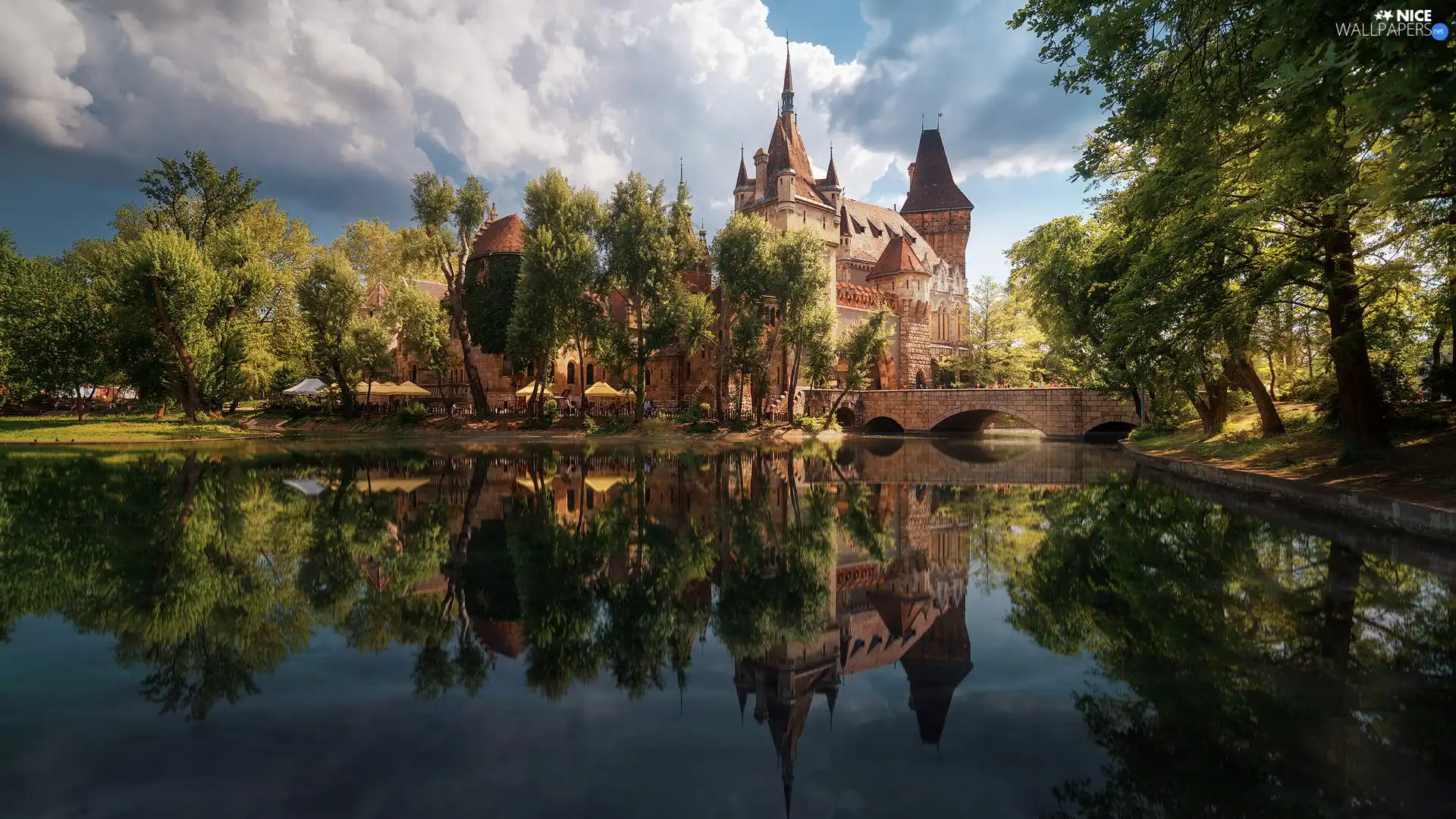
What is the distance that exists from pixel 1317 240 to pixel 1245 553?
875 centimetres

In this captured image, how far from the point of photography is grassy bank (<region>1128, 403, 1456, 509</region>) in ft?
40.9

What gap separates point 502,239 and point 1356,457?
48671 mm

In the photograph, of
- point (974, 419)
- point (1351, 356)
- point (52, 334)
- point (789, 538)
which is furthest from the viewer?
point (974, 419)

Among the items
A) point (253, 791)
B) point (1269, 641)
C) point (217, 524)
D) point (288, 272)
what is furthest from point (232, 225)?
point (1269, 641)

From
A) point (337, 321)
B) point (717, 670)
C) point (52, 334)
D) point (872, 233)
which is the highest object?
point (872, 233)

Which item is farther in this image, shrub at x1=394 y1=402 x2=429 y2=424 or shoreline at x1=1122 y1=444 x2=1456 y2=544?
shrub at x1=394 y1=402 x2=429 y2=424

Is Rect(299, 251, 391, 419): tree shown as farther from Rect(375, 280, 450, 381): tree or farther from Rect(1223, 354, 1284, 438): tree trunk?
Rect(1223, 354, 1284, 438): tree trunk

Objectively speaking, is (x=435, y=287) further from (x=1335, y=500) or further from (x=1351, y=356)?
(x=1335, y=500)

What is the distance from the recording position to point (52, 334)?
128ft

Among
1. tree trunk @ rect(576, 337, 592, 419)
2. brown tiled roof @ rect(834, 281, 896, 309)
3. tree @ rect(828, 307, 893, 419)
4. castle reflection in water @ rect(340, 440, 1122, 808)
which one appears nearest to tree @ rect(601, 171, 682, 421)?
tree trunk @ rect(576, 337, 592, 419)

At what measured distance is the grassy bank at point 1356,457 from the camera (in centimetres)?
1246

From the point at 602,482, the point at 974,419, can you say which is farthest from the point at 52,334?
the point at 974,419

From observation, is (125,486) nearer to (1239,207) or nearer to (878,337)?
(1239,207)

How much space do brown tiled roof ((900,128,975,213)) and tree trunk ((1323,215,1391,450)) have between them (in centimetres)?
7078
